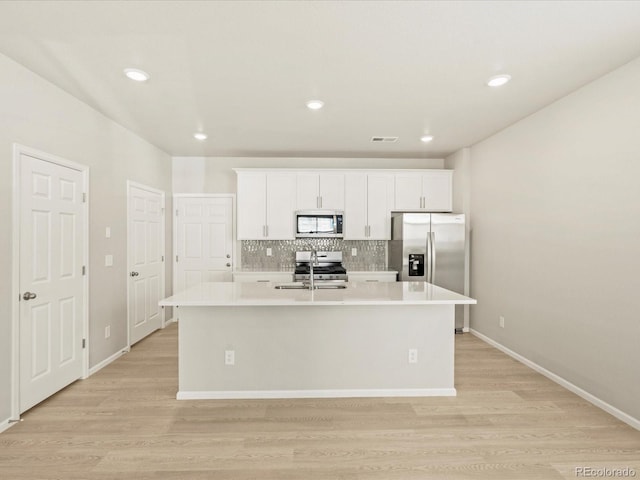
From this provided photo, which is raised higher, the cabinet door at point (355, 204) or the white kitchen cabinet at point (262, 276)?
the cabinet door at point (355, 204)

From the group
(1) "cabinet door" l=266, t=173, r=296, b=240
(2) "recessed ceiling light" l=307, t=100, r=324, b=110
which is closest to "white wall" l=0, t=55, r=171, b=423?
(1) "cabinet door" l=266, t=173, r=296, b=240

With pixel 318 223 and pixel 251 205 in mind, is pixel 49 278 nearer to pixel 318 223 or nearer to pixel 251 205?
pixel 251 205

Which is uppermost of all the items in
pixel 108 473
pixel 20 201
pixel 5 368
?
pixel 20 201

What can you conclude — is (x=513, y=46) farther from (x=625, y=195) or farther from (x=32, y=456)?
(x=32, y=456)

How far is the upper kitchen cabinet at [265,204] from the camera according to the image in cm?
532

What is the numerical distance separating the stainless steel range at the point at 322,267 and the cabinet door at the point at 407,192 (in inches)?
48.9

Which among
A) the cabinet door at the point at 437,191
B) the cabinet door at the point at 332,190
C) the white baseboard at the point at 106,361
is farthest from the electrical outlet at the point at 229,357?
the cabinet door at the point at 437,191

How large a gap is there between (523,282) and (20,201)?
463 cm

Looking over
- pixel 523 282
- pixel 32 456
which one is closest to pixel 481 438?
pixel 523 282

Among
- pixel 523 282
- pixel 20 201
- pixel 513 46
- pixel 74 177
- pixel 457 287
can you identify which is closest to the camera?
pixel 513 46

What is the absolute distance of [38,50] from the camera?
8.01 ft

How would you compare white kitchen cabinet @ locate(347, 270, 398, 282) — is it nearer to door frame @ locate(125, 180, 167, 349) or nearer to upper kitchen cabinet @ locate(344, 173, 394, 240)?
upper kitchen cabinet @ locate(344, 173, 394, 240)

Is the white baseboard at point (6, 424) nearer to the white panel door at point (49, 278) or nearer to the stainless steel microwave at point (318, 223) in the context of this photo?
the white panel door at point (49, 278)

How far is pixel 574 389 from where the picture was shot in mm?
3086
